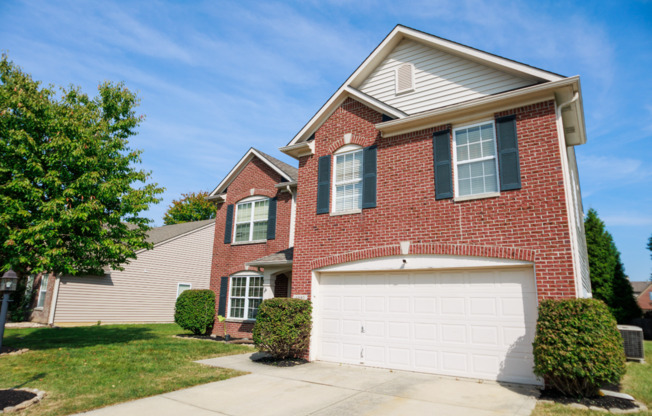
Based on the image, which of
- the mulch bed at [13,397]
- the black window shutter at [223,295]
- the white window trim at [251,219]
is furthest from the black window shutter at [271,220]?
the mulch bed at [13,397]

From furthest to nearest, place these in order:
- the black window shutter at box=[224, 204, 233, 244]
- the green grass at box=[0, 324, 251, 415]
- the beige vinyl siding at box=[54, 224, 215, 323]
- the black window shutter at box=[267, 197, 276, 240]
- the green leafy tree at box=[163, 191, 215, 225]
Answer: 1. the green leafy tree at box=[163, 191, 215, 225]
2. the beige vinyl siding at box=[54, 224, 215, 323]
3. the black window shutter at box=[224, 204, 233, 244]
4. the black window shutter at box=[267, 197, 276, 240]
5. the green grass at box=[0, 324, 251, 415]

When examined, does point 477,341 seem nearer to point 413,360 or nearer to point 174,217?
point 413,360

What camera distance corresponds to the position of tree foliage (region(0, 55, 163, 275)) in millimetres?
10648

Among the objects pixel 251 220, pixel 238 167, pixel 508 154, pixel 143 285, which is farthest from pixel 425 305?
pixel 143 285

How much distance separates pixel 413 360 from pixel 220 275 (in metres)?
10.2

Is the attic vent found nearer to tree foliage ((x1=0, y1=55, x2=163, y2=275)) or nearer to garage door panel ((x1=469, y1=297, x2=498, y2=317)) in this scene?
garage door panel ((x1=469, y1=297, x2=498, y2=317))

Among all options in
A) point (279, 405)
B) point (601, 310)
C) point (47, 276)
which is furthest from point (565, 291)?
point (47, 276)

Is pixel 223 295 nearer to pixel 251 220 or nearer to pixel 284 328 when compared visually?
pixel 251 220

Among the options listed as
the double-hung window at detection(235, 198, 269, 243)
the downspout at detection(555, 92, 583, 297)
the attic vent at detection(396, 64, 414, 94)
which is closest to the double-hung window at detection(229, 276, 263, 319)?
the double-hung window at detection(235, 198, 269, 243)

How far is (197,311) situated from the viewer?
53.7 ft

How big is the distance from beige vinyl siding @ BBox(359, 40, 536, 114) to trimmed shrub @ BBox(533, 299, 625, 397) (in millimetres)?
5610

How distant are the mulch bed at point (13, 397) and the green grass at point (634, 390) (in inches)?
329

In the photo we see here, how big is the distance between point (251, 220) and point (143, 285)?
10.8 metres

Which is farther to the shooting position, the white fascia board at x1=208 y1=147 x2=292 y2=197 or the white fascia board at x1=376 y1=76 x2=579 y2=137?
the white fascia board at x1=208 y1=147 x2=292 y2=197
